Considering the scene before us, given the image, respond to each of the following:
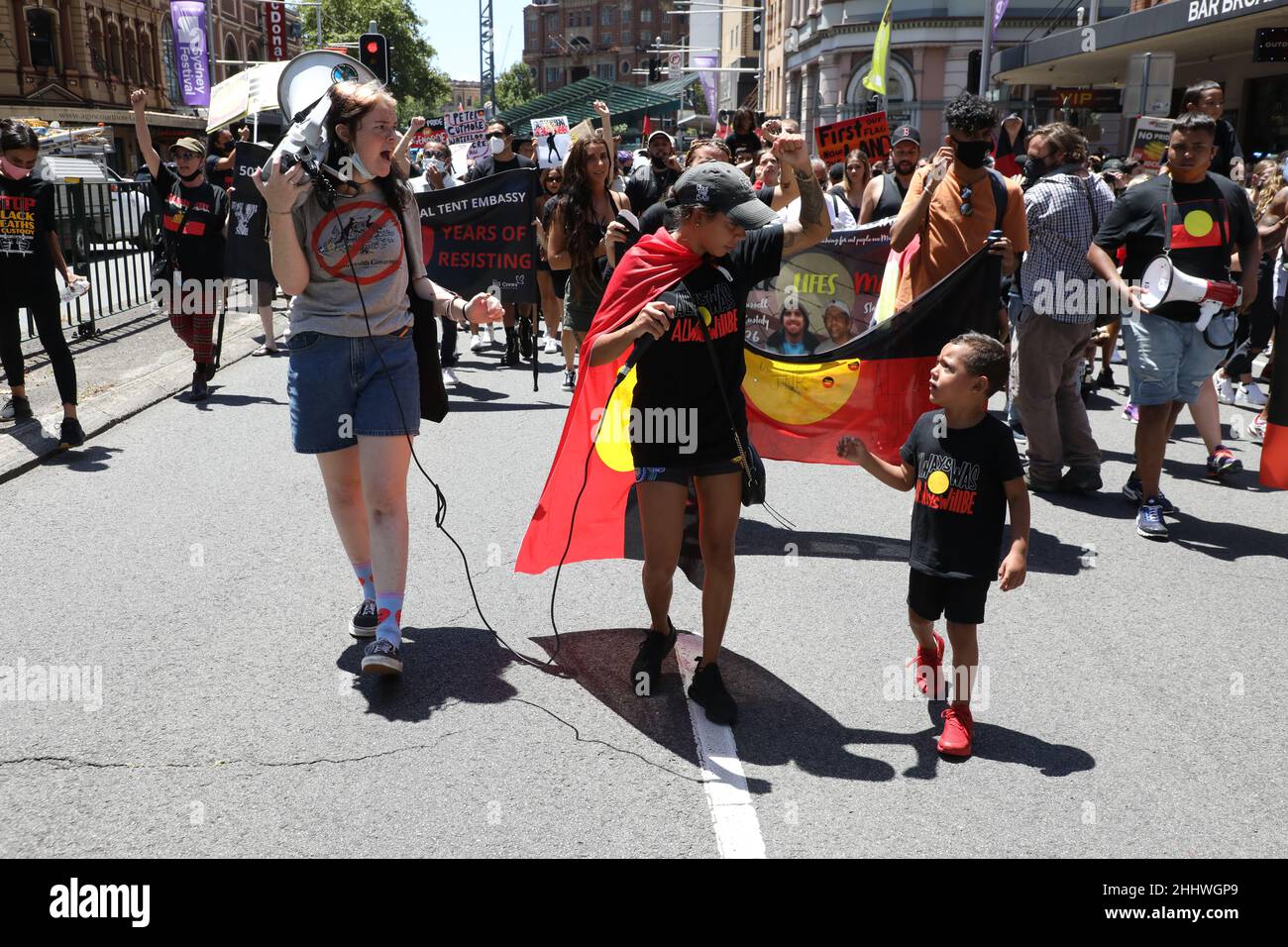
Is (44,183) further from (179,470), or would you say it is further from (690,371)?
(690,371)

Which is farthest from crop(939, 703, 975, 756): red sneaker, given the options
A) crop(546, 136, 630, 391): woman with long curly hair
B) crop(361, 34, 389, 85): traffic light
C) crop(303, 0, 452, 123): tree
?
crop(303, 0, 452, 123): tree

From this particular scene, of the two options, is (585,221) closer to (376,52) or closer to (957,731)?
(957,731)

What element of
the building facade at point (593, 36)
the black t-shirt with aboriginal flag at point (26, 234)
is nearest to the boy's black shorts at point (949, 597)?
the black t-shirt with aboriginal flag at point (26, 234)

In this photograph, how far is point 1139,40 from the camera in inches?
865

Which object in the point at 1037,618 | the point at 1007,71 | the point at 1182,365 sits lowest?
the point at 1037,618

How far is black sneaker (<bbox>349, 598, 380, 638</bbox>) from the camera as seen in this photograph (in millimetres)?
4801

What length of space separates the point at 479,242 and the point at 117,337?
4.88 metres

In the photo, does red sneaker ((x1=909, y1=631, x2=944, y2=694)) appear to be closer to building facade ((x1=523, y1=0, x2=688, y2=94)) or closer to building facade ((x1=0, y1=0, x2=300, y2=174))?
building facade ((x1=0, y1=0, x2=300, y2=174))

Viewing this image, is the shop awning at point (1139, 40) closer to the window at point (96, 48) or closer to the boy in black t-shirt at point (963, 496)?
the boy in black t-shirt at point (963, 496)

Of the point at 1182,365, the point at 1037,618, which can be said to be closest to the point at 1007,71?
the point at 1182,365

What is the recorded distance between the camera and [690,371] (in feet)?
13.4

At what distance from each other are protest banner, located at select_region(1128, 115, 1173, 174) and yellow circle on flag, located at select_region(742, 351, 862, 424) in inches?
220

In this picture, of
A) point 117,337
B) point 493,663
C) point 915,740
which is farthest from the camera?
point 117,337

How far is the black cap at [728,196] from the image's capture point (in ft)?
12.7
